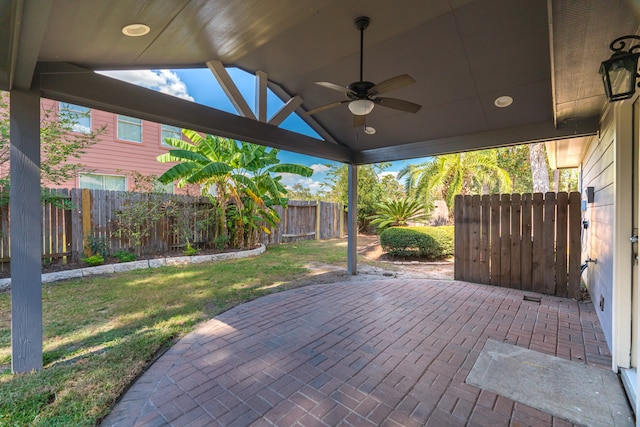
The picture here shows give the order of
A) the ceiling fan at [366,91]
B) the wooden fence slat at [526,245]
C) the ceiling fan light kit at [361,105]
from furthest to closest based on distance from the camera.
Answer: the wooden fence slat at [526,245]
the ceiling fan light kit at [361,105]
the ceiling fan at [366,91]

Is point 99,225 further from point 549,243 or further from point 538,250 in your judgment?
point 549,243

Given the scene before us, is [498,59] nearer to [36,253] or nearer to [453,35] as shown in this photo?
[453,35]

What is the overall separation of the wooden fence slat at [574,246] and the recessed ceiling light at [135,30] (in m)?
6.71

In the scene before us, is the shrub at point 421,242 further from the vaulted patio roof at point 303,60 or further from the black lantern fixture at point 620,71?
the black lantern fixture at point 620,71

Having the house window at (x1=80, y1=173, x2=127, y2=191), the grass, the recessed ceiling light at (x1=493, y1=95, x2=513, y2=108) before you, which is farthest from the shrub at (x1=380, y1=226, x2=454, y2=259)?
the house window at (x1=80, y1=173, x2=127, y2=191)

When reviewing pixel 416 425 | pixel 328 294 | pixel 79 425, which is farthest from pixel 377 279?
pixel 79 425

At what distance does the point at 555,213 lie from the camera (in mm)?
5250

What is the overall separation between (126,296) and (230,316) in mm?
2107

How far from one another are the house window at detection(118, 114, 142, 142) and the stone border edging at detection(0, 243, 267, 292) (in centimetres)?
570

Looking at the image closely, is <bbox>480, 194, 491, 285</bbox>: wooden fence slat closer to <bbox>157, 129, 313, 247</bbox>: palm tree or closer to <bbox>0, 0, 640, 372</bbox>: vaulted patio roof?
<bbox>0, 0, 640, 372</bbox>: vaulted patio roof

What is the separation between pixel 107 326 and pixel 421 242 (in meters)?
7.35

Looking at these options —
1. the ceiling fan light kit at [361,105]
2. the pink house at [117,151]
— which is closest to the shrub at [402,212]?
the ceiling fan light kit at [361,105]

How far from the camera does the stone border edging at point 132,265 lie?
5.52 meters

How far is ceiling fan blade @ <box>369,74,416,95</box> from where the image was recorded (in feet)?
9.84
